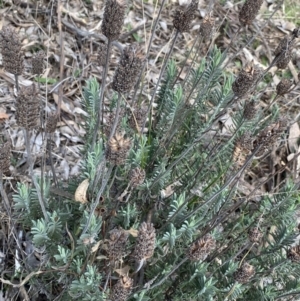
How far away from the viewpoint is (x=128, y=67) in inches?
50.2

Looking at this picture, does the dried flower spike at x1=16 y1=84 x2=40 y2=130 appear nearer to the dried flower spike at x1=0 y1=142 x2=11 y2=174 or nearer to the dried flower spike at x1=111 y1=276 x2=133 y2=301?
the dried flower spike at x1=0 y1=142 x2=11 y2=174

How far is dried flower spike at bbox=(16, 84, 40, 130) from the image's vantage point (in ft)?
4.10

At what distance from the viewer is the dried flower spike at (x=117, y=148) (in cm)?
129

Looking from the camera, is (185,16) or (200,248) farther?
(185,16)

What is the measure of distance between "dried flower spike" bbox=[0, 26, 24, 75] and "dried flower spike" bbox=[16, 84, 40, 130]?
21 centimetres

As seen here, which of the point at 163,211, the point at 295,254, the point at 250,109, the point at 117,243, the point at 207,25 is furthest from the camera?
Result: the point at 163,211

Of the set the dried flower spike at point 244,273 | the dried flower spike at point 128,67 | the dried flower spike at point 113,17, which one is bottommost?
the dried flower spike at point 244,273

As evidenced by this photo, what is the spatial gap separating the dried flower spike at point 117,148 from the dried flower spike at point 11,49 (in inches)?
14.9

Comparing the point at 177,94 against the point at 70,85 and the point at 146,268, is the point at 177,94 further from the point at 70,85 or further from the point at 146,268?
the point at 70,85

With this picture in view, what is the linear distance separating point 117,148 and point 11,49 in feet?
1.39

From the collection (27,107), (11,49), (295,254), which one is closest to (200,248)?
(295,254)

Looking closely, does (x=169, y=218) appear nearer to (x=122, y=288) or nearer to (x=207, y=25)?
(x=122, y=288)

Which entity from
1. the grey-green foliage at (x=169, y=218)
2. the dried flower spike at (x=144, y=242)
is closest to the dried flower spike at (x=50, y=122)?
the grey-green foliage at (x=169, y=218)

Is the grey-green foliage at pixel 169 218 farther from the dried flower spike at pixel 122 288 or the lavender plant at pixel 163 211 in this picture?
the dried flower spike at pixel 122 288
